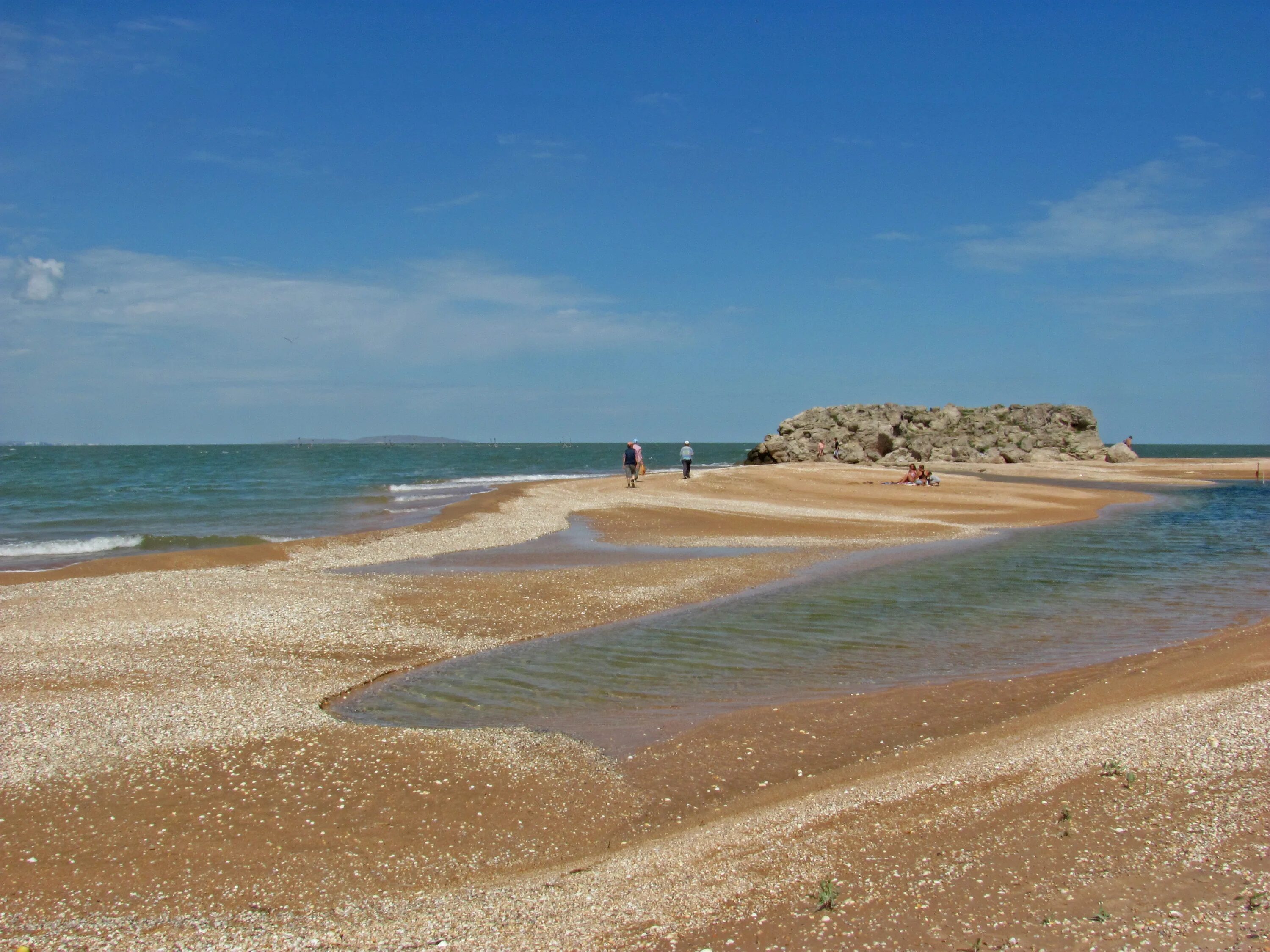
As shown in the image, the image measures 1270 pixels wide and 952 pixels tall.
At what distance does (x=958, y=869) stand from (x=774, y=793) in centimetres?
200

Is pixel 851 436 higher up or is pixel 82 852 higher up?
pixel 851 436

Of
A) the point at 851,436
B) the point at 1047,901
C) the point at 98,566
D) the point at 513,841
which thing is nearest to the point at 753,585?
the point at 513,841

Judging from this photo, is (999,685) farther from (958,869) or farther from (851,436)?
(851,436)

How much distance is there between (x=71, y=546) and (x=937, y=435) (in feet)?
214

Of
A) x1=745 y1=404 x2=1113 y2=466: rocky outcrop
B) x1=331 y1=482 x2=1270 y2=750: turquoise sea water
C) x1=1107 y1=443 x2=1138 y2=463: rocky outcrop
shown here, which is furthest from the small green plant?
x1=1107 y1=443 x2=1138 y2=463: rocky outcrop

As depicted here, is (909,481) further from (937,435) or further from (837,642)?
(937,435)

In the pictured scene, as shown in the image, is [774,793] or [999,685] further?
[999,685]

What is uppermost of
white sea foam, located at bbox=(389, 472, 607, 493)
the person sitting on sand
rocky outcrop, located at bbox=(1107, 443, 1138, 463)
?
rocky outcrop, located at bbox=(1107, 443, 1138, 463)

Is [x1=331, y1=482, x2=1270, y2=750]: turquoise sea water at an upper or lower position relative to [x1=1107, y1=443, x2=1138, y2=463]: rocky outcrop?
lower

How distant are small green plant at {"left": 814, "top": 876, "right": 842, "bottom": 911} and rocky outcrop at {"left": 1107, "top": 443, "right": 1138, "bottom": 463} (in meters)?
75.9

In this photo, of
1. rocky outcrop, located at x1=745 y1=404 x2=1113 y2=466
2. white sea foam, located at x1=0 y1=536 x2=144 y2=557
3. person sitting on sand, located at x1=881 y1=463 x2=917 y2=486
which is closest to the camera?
white sea foam, located at x1=0 y1=536 x2=144 y2=557

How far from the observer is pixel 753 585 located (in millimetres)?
16781

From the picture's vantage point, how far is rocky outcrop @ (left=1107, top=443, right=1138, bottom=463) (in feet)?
234

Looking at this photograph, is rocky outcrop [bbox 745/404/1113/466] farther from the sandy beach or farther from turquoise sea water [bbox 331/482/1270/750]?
the sandy beach
